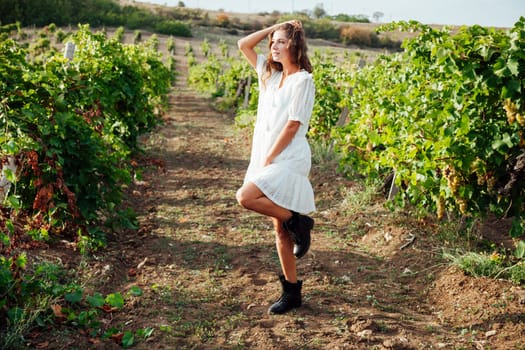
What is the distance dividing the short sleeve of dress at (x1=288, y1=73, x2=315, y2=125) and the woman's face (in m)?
0.18

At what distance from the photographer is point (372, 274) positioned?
4277mm

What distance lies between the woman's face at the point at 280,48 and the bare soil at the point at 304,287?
164 centimetres

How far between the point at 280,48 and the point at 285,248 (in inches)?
48.7

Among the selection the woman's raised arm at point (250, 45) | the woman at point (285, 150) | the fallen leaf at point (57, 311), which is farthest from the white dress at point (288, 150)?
the fallen leaf at point (57, 311)

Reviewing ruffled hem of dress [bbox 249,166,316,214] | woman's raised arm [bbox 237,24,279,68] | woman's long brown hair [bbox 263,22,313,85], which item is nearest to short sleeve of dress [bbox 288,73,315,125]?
woman's long brown hair [bbox 263,22,313,85]

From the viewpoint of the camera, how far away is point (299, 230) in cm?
323

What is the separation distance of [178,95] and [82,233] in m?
16.9

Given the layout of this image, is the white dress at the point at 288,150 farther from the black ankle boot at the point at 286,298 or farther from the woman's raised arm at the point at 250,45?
the black ankle boot at the point at 286,298

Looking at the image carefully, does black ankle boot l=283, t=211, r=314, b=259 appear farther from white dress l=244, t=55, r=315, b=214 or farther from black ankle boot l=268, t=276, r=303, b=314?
black ankle boot l=268, t=276, r=303, b=314

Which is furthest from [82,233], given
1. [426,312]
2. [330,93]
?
[330,93]

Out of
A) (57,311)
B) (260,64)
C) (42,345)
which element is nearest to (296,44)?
(260,64)

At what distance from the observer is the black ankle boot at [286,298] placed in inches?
134

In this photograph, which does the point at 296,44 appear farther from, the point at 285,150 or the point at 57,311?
the point at 57,311

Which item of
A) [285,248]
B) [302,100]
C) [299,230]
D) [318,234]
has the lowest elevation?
[318,234]
